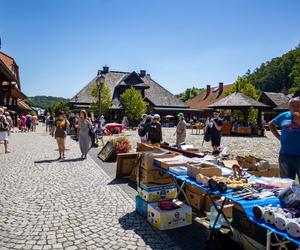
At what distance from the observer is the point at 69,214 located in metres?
5.55

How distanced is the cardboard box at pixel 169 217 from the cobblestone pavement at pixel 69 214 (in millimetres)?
140

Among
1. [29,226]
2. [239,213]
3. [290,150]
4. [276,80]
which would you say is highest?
[276,80]

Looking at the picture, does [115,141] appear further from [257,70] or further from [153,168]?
[257,70]

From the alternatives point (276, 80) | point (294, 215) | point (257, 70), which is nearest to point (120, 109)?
point (294, 215)

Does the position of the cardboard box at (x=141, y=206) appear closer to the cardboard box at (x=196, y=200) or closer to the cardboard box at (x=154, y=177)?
the cardboard box at (x=154, y=177)

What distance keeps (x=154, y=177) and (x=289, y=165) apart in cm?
228

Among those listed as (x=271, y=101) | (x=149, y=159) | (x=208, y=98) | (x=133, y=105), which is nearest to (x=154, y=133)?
(x=149, y=159)

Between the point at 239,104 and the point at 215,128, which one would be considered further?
the point at 239,104

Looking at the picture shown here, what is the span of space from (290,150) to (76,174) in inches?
242

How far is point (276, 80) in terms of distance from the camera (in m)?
89.8

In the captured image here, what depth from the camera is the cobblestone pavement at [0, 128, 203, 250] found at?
4.43 metres

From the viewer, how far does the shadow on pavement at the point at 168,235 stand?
171 inches

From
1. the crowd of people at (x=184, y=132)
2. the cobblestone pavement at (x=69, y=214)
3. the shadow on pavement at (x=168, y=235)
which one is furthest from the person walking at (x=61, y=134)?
the shadow on pavement at (x=168, y=235)

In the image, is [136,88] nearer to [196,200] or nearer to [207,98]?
[207,98]
